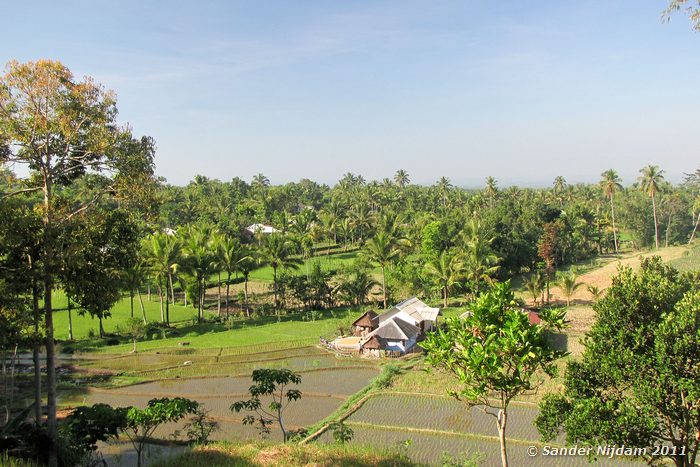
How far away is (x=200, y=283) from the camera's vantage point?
34156 mm

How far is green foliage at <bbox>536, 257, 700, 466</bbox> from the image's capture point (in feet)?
25.9

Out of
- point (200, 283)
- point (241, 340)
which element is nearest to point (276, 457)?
point (241, 340)

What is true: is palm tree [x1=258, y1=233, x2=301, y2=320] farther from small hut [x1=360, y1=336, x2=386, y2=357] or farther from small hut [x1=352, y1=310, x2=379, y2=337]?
small hut [x1=360, y1=336, x2=386, y2=357]

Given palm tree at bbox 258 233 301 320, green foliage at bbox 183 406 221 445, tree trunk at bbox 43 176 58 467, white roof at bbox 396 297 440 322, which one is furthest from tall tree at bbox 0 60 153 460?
palm tree at bbox 258 233 301 320

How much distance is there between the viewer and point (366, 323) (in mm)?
29188

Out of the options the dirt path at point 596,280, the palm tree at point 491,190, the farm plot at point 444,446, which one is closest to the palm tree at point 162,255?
the farm plot at point 444,446

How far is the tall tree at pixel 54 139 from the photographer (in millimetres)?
9945

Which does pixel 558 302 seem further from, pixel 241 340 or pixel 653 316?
pixel 653 316

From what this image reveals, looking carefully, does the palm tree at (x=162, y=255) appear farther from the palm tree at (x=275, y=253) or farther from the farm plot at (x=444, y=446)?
the farm plot at (x=444, y=446)

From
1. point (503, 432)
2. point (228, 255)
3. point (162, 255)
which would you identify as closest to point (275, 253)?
point (228, 255)

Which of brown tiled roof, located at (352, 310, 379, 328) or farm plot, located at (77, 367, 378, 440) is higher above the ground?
brown tiled roof, located at (352, 310, 379, 328)

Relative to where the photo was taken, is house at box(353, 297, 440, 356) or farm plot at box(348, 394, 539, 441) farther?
house at box(353, 297, 440, 356)

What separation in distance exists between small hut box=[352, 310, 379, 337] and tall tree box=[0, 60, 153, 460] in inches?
775

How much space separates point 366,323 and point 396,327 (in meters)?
3.12
